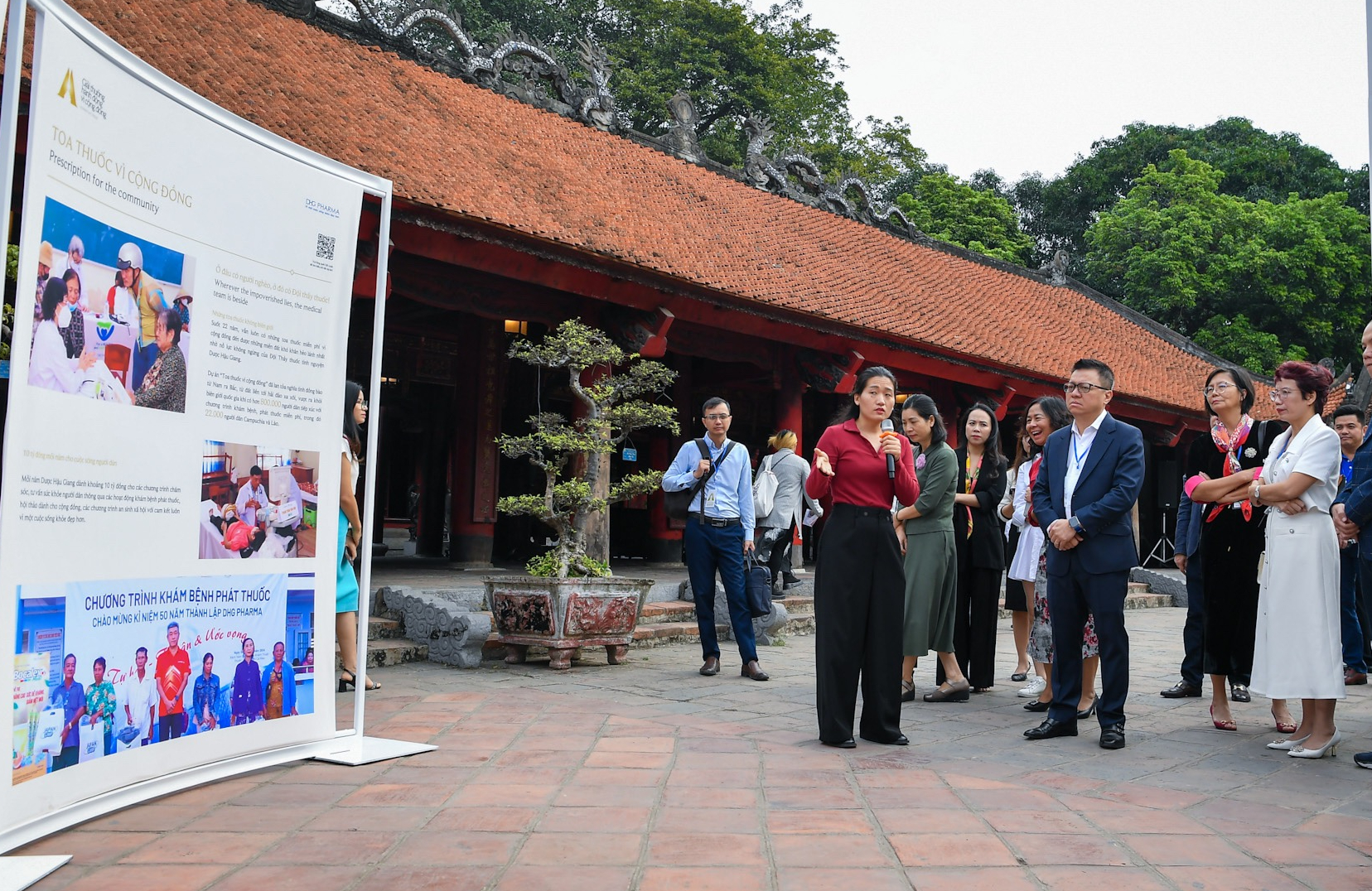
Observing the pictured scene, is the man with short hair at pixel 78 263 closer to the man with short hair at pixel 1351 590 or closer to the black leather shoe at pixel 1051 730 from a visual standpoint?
the black leather shoe at pixel 1051 730

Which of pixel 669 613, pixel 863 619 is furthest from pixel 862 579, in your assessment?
pixel 669 613

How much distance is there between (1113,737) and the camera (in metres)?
4.44

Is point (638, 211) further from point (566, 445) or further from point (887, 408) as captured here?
point (887, 408)

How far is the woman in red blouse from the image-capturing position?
14.5 feet

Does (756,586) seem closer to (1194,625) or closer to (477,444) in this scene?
(1194,625)

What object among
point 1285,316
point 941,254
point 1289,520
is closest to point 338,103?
point 1289,520

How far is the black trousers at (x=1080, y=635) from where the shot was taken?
4.52 metres

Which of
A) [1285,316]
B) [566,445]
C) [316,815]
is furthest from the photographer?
[1285,316]

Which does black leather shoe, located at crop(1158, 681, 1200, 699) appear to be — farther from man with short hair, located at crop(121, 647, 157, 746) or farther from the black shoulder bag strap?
man with short hair, located at crop(121, 647, 157, 746)

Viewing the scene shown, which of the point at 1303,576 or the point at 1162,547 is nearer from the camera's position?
the point at 1303,576

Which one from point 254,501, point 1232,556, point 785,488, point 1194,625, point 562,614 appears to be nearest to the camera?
point 254,501

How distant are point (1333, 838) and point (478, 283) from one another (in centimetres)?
767

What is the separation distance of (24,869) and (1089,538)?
13.0ft

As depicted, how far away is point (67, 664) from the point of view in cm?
295
